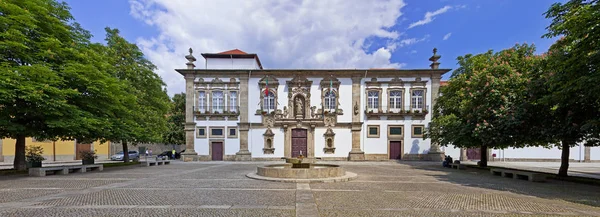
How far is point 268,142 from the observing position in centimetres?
2869

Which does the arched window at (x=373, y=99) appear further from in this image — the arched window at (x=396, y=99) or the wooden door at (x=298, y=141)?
the wooden door at (x=298, y=141)

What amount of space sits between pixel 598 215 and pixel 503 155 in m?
26.0

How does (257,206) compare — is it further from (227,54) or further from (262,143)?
(227,54)

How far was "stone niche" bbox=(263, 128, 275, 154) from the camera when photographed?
28547 mm

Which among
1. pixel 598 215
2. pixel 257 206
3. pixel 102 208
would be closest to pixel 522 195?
pixel 598 215

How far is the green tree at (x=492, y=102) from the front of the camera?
14.1 meters

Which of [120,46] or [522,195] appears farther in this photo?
[120,46]

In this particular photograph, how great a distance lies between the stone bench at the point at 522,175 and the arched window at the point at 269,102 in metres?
20.0

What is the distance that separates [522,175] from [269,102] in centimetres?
2168

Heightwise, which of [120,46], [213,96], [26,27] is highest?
[120,46]

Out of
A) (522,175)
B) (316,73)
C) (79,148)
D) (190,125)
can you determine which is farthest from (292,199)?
(79,148)

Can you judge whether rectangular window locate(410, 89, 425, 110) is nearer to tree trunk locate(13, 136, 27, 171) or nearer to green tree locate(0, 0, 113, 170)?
green tree locate(0, 0, 113, 170)

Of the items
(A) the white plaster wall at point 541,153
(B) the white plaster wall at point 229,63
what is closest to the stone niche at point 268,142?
(B) the white plaster wall at point 229,63

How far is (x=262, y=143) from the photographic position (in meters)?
28.7
